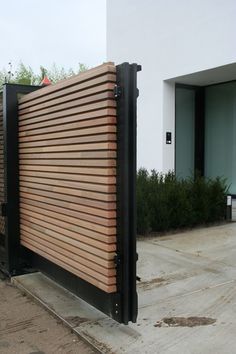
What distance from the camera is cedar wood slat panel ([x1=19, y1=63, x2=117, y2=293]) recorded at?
12.3 feet

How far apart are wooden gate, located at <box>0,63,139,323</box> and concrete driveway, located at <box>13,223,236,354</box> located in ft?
0.70

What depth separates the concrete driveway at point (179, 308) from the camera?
3.63 meters

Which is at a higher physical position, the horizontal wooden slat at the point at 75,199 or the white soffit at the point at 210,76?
the white soffit at the point at 210,76

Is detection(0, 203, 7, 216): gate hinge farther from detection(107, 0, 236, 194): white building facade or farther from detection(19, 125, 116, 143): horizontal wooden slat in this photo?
detection(107, 0, 236, 194): white building facade

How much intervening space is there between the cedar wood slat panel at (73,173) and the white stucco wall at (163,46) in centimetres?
657

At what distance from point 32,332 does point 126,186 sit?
1612 millimetres

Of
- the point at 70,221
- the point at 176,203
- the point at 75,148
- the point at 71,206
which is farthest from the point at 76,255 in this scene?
the point at 176,203

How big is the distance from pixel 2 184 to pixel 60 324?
2.32 metres

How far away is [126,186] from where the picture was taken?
364 cm

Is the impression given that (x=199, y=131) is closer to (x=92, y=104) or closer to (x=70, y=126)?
(x=70, y=126)

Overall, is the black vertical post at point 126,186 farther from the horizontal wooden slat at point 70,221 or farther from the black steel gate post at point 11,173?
the black steel gate post at point 11,173

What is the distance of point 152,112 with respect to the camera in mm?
12617

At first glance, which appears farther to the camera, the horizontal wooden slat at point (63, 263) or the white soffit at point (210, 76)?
the white soffit at point (210, 76)

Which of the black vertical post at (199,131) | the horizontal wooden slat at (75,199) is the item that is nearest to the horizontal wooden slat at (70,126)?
the horizontal wooden slat at (75,199)
